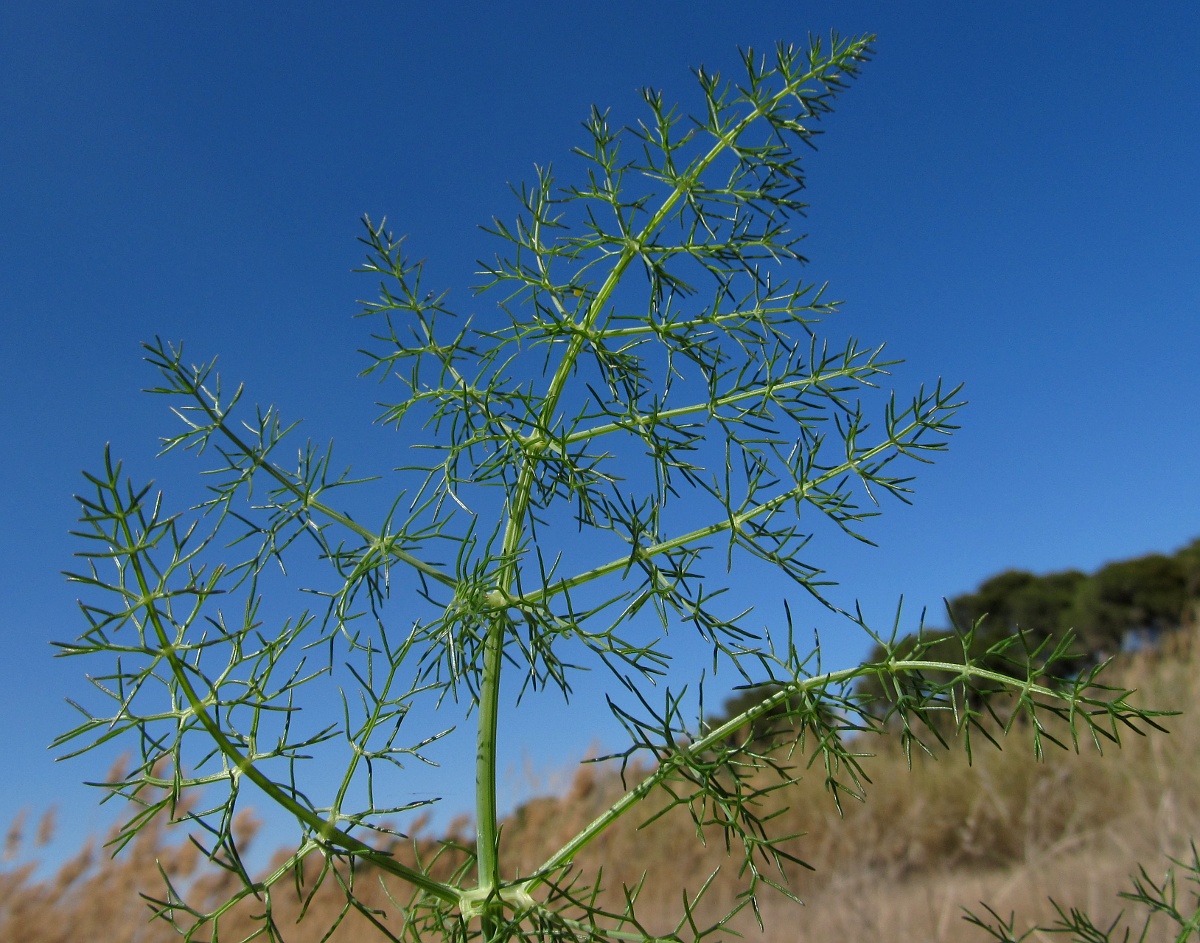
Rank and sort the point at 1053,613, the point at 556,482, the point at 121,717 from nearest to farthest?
the point at 121,717 < the point at 556,482 < the point at 1053,613

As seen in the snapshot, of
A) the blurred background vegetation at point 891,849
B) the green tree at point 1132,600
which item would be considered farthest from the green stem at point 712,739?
the green tree at point 1132,600

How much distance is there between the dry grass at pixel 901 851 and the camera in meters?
3.69

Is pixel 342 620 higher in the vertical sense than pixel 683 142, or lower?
lower

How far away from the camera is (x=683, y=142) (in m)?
1.51

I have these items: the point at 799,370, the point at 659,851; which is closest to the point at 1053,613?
the point at 659,851

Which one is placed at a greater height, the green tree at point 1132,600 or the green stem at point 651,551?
the green tree at point 1132,600

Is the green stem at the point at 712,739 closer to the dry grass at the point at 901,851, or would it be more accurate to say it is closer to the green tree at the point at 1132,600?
the dry grass at the point at 901,851

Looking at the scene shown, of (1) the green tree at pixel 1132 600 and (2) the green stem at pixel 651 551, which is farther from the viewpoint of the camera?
(1) the green tree at pixel 1132 600

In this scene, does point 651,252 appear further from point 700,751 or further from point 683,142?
point 700,751

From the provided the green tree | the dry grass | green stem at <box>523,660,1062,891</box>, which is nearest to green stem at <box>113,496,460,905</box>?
green stem at <box>523,660,1062,891</box>

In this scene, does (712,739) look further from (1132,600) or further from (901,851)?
(1132,600)

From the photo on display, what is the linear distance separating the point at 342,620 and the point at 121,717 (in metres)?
0.32

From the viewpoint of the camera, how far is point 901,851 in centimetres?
589

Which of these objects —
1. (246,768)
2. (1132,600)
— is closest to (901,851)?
(246,768)
